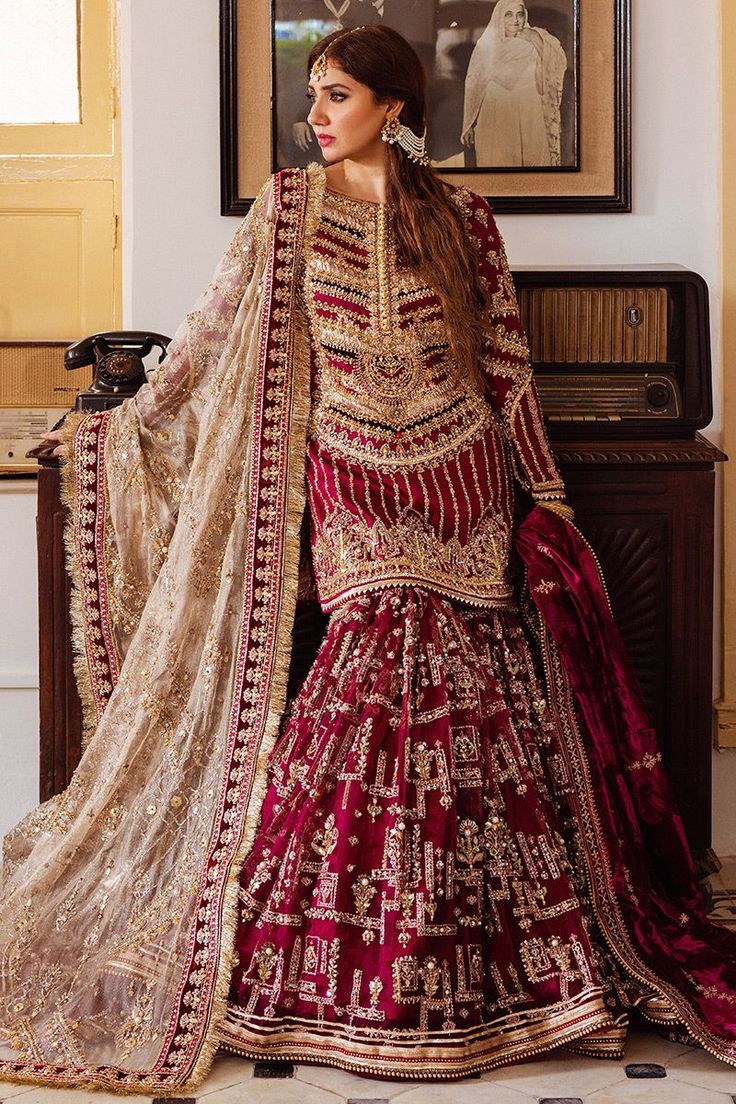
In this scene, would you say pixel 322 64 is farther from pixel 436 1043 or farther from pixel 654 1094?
pixel 654 1094

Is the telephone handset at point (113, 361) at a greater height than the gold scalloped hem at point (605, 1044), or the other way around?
the telephone handset at point (113, 361)

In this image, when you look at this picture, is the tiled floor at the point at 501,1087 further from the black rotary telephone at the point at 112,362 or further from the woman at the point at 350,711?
the black rotary telephone at the point at 112,362

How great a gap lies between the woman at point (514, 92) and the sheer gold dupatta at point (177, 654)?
72 cm

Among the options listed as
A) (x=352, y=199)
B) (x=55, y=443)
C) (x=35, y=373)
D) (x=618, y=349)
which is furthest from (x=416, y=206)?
(x=35, y=373)

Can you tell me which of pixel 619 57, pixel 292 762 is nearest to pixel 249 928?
pixel 292 762

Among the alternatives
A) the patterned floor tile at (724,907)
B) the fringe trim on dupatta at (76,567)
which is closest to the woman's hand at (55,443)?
the fringe trim on dupatta at (76,567)

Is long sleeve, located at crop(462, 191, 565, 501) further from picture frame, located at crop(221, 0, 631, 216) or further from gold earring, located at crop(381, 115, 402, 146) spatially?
picture frame, located at crop(221, 0, 631, 216)

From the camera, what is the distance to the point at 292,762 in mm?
2617

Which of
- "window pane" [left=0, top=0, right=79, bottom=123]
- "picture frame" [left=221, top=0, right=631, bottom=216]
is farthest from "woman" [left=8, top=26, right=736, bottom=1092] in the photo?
"window pane" [left=0, top=0, right=79, bottom=123]

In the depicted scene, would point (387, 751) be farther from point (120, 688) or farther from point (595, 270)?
point (595, 270)

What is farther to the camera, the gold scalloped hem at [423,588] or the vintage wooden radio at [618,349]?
the vintage wooden radio at [618,349]

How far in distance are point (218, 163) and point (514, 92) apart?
714 millimetres

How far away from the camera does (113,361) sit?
10.1 feet

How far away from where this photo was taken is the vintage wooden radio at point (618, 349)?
3.07 metres
